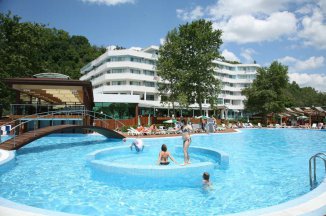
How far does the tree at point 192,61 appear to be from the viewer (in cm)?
4200

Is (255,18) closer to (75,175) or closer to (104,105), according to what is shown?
(75,175)

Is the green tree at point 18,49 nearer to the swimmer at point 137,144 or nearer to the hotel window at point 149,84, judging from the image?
the hotel window at point 149,84

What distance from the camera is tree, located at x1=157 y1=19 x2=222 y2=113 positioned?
138 ft

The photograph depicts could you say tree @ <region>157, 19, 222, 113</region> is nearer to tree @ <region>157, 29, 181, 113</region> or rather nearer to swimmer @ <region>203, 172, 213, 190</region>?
tree @ <region>157, 29, 181, 113</region>

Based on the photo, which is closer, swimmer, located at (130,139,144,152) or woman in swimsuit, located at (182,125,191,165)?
woman in swimsuit, located at (182,125,191,165)

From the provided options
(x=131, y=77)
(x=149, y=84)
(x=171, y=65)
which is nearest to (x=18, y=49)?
(x=171, y=65)

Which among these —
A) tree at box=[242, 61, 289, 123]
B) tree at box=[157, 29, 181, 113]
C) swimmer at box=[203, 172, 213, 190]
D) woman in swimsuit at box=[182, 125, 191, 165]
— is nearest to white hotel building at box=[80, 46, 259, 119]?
tree at box=[242, 61, 289, 123]

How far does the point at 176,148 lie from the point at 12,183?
34.8 feet

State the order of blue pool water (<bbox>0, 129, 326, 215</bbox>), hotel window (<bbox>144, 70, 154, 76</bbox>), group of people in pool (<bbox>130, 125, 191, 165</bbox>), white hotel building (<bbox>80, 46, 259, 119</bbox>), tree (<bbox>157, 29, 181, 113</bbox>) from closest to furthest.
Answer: blue pool water (<bbox>0, 129, 326, 215</bbox>) → group of people in pool (<bbox>130, 125, 191, 165</bbox>) → tree (<bbox>157, 29, 181, 113</bbox>) → white hotel building (<bbox>80, 46, 259, 119</bbox>) → hotel window (<bbox>144, 70, 154, 76</bbox>)

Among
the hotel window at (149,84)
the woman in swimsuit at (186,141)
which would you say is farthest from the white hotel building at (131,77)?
the woman in swimsuit at (186,141)

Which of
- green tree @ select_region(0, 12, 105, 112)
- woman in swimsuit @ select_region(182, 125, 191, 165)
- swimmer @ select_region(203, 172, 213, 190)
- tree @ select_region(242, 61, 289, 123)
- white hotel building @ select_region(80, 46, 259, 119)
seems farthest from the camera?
tree @ select_region(242, 61, 289, 123)

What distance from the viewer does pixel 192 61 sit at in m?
43.4

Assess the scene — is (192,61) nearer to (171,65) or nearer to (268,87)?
(171,65)

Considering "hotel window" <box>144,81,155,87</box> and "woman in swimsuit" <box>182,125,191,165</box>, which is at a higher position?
"hotel window" <box>144,81,155,87</box>
